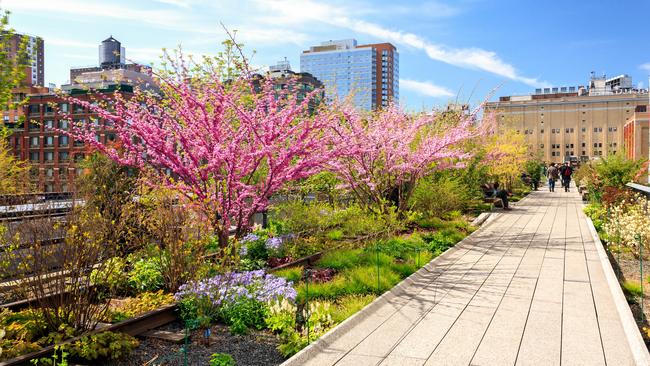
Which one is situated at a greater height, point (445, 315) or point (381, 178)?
point (381, 178)

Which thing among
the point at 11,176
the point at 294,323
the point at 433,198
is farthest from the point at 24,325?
the point at 433,198

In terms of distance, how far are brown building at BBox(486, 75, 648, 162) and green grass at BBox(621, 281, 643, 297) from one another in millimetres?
126685

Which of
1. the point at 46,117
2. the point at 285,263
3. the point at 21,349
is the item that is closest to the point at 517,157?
the point at 285,263

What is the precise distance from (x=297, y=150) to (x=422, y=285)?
320cm

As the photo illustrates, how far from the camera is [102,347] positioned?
5.49m

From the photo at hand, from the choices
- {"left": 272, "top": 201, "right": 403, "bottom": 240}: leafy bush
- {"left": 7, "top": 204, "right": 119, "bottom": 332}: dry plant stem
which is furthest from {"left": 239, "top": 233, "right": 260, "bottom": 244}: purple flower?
{"left": 7, "top": 204, "right": 119, "bottom": 332}: dry plant stem

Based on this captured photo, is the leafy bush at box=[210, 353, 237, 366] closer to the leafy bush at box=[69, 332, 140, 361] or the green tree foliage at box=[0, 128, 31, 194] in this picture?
the leafy bush at box=[69, 332, 140, 361]

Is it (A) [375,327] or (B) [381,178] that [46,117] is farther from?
(A) [375,327]

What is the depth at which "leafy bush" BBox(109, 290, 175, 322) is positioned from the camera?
6.62 m

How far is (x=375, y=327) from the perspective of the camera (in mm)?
6527

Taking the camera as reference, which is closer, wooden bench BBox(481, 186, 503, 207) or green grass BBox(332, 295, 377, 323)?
green grass BBox(332, 295, 377, 323)

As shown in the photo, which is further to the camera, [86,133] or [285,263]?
[285,263]

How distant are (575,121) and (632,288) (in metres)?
140

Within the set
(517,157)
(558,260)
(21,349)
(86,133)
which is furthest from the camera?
(517,157)
